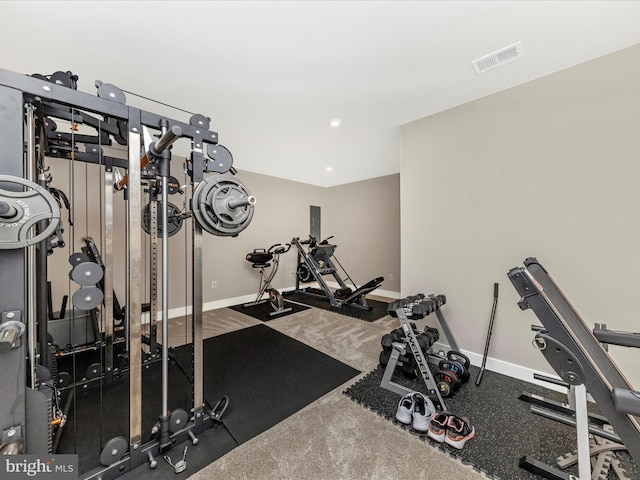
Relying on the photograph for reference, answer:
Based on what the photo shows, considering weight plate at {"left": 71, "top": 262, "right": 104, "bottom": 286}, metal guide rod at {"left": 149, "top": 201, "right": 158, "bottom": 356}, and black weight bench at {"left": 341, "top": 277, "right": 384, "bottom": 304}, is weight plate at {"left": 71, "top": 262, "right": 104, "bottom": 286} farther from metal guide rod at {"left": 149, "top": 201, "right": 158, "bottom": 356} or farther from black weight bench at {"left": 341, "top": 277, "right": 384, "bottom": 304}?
black weight bench at {"left": 341, "top": 277, "right": 384, "bottom": 304}

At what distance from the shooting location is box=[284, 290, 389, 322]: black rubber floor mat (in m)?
4.04

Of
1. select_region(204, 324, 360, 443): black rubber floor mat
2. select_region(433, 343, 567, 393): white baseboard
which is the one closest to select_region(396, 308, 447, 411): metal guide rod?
select_region(204, 324, 360, 443): black rubber floor mat

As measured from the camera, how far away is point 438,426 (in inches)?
62.0

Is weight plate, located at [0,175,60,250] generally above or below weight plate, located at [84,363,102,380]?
above

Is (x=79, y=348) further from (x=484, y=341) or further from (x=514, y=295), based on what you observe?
(x=514, y=295)

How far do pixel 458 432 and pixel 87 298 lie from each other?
7.15ft

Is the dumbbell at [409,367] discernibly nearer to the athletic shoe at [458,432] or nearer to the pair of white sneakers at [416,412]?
the pair of white sneakers at [416,412]

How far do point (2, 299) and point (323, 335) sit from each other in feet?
9.18

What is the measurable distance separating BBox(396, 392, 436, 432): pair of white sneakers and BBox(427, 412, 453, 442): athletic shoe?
38 mm

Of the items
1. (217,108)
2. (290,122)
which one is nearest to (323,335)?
(290,122)

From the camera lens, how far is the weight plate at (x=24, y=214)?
0.93m

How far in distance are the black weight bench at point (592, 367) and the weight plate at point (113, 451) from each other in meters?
2.12

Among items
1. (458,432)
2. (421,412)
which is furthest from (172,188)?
(458,432)

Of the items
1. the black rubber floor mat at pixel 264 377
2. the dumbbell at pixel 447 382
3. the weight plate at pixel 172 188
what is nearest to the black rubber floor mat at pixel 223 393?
the black rubber floor mat at pixel 264 377
